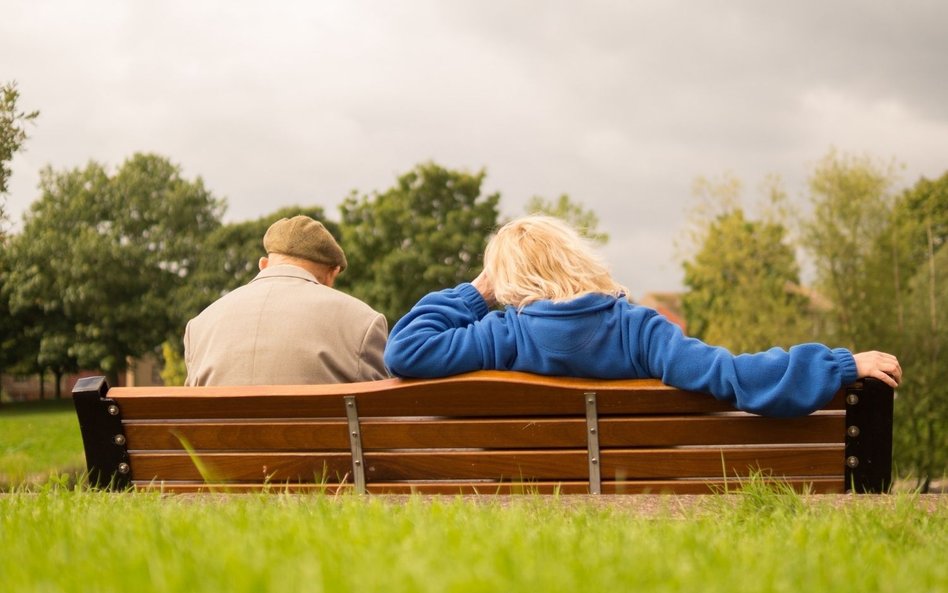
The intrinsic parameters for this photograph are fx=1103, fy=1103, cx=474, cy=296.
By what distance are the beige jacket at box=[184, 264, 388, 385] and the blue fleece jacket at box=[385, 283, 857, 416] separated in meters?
0.99

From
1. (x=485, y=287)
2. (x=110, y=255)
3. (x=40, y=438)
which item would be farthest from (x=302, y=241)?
(x=110, y=255)

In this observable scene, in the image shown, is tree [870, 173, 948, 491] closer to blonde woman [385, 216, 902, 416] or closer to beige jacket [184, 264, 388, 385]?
beige jacket [184, 264, 388, 385]

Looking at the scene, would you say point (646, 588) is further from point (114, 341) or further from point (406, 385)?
point (114, 341)

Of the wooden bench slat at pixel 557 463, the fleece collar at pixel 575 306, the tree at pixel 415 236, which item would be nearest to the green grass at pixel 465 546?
the wooden bench slat at pixel 557 463

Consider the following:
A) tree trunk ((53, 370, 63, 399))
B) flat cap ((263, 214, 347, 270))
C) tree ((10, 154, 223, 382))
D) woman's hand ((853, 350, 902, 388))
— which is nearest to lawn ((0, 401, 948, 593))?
woman's hand ((853, 350, 902, 388))

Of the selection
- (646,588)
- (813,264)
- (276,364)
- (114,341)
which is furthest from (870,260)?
(646,588)

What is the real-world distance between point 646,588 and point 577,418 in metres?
1.99

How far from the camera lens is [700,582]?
2375 millimetres

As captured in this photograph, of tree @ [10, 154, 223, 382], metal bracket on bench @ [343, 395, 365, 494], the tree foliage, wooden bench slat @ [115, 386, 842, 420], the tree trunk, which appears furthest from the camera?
the tree foliage

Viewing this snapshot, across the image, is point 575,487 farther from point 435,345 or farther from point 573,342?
point 435,345

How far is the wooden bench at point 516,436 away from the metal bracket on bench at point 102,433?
79 mm

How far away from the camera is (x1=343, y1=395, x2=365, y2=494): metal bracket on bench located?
434 cm

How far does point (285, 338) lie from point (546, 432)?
1615mm

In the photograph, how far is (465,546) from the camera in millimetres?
2639
